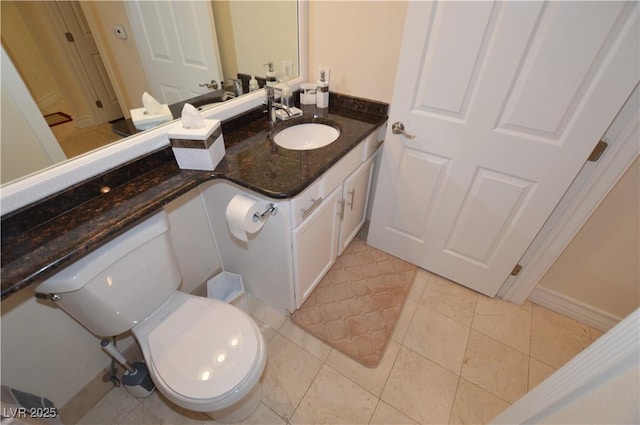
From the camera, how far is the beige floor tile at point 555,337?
1371 millimetres

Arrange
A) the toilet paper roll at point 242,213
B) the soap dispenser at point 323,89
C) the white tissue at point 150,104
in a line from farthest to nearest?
the soap dispenser at point 323,89, the white tissue at point 150,104, the toilet paper roll at point 242,213

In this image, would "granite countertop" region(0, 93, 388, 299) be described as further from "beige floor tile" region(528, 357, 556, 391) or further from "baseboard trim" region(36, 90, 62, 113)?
"beige floor tile" region(528, 357, 556, 391)

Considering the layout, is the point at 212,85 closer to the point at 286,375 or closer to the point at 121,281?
the point at 121,281

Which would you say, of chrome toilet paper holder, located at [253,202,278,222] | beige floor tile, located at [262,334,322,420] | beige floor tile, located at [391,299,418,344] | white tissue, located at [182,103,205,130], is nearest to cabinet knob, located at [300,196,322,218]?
chrome toilet paper holder, located at [253,202,278,222]

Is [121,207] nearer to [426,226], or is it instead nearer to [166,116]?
[166,116]

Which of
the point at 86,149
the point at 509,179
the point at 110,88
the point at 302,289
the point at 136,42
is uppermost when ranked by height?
the point at 136,42

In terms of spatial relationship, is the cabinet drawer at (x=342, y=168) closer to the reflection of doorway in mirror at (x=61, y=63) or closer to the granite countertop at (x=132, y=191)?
the granite countertop at (x=132, y=191)

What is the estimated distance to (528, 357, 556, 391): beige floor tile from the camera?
128 centimetres

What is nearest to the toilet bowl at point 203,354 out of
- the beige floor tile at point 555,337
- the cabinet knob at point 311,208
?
the cabinet knob at point 311,208

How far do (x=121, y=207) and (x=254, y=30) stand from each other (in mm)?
1175

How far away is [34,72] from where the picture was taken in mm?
811

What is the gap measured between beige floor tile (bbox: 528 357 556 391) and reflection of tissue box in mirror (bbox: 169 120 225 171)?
5.61ft

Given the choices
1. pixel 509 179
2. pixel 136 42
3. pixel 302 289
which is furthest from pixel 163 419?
pixel 509 179

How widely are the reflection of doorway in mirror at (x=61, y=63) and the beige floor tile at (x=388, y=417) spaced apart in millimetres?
1485
